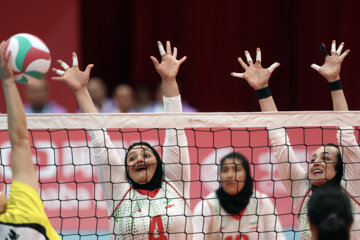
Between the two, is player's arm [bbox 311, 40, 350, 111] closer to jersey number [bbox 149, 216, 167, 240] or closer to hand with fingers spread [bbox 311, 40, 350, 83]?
hand with fingers spread [bbox 311, 40, 350, 83]

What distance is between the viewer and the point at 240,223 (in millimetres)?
5012

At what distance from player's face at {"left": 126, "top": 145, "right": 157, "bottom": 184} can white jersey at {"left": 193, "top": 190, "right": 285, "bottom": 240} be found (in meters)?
0.56

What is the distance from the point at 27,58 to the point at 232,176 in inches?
78.1

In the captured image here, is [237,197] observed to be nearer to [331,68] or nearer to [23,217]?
[331,68]

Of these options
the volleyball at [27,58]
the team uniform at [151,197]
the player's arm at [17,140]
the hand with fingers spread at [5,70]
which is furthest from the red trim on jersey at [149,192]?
the hand with fingers spread at [5,70]

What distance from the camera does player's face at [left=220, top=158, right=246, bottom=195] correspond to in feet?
16.8

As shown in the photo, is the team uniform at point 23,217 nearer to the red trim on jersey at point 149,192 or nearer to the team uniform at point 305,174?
the red trim on jersey at point 149,192

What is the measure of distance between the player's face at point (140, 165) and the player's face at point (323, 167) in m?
1.15

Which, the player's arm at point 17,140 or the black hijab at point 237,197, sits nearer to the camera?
the player's arm at point 17,140

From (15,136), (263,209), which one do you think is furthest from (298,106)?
(15,136)

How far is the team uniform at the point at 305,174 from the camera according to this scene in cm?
458

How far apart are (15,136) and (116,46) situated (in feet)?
24.1

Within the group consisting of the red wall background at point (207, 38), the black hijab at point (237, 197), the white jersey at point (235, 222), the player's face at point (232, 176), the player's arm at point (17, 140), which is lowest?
the white jersey at point (235, 222)

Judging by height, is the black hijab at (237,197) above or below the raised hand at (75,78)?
below
